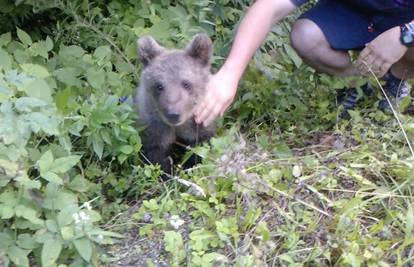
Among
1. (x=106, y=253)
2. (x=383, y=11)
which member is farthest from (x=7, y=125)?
(x=383, y=11)

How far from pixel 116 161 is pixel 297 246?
5.20ft

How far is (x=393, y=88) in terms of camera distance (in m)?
4.97

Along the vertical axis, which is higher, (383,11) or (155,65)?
(383,11)

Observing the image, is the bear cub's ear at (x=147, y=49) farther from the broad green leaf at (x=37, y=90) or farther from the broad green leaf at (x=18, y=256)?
the broad green leaf at (x=18, y=256)

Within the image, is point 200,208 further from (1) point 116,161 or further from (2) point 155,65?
(2) point 155,65

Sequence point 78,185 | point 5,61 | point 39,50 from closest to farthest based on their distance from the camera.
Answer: point 78,185 < point 5,61 < point 39,50

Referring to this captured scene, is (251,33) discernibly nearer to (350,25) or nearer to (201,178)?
(201,178)

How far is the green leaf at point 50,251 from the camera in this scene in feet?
9.50

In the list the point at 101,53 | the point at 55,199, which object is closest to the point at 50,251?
the point at 55,199

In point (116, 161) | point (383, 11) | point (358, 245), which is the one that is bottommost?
point (116, 161)

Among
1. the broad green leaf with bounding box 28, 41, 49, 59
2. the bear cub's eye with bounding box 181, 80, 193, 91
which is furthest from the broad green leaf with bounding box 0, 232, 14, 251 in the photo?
the broad green leaf with bounding box 28, 41, 49, 59

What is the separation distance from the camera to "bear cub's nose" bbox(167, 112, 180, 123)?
4.43m

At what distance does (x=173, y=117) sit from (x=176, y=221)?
1.15 metres

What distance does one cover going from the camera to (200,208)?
353cm
